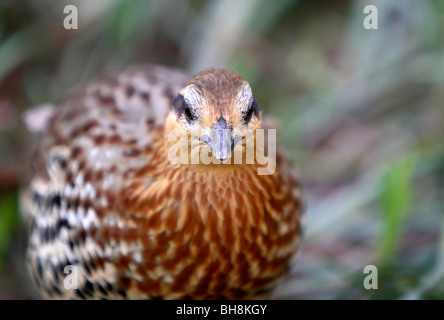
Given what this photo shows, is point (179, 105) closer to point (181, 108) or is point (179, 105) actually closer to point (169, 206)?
point (181, 108)

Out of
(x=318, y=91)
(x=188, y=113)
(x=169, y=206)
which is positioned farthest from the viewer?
(x=318, y=91)

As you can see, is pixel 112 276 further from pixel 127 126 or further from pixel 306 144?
pixel 306 144

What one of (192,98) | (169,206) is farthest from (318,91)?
(192,98)

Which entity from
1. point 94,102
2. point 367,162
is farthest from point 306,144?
point 94,102

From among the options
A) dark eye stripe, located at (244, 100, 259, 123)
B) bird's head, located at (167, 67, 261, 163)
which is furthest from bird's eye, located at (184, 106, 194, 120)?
dark eye stripe, located at (244, 100, 259, 123)

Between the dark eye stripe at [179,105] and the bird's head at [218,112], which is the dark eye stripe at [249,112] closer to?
the bird's head at [218,112]

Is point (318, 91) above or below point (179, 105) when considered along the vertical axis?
above

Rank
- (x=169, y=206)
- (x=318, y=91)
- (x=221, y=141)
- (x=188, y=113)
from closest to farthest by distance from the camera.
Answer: (x=221, y=141), (x=188, y=113), (x=169, y=206), (x=318, y=91)
